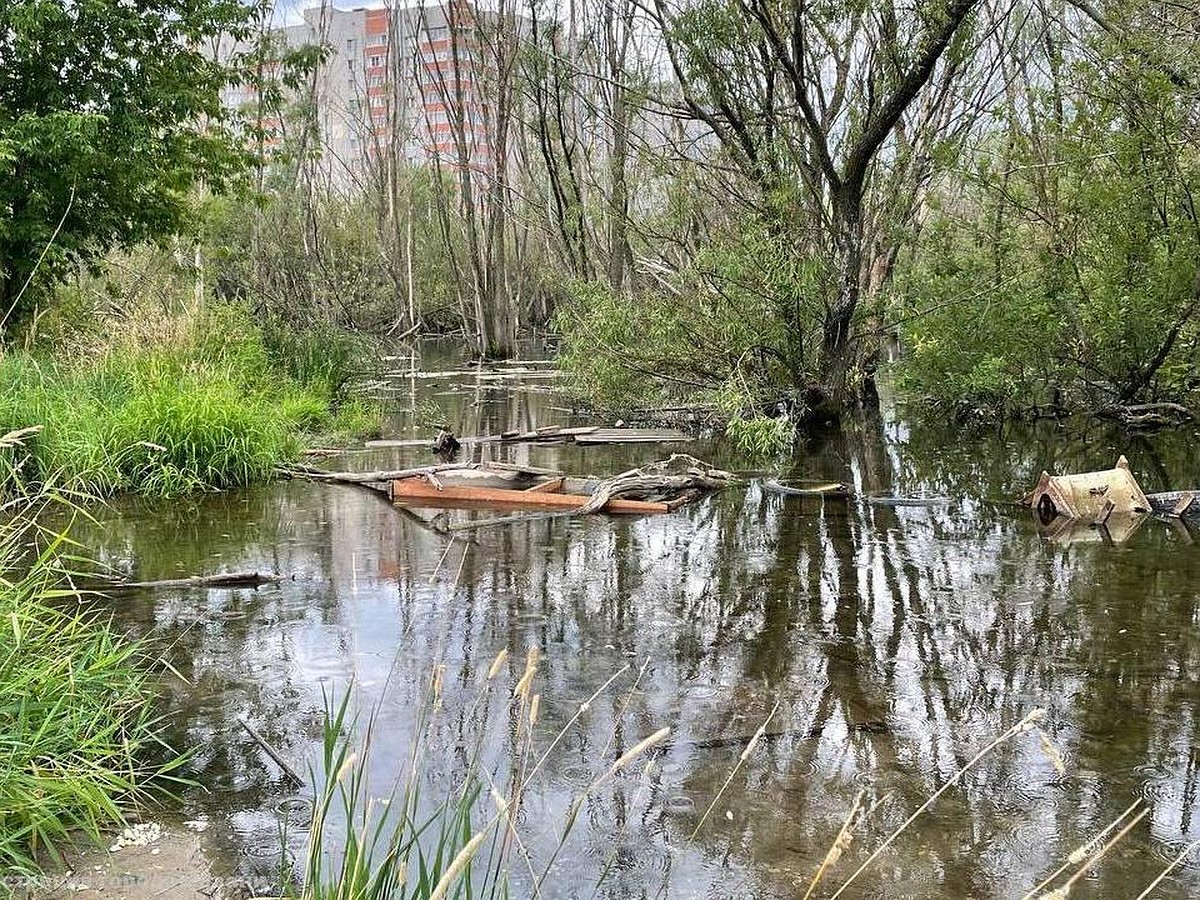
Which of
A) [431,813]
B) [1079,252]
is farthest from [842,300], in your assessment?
[431,813]

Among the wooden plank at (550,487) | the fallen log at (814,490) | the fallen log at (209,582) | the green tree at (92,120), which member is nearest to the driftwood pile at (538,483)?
the wooden plank at (550,487)

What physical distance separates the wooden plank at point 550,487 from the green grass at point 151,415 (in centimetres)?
269

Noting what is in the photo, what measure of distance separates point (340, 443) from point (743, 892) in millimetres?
9469

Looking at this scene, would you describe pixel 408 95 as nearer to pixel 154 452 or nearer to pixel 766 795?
pixel 154 452

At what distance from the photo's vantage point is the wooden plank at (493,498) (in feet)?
27.3

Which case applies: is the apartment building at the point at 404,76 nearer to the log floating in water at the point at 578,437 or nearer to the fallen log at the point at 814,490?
the log floating in water at the point at 578,437

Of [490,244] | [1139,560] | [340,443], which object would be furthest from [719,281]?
[490,244]

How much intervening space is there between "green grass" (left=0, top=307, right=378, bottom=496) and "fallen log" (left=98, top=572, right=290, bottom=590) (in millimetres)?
2290

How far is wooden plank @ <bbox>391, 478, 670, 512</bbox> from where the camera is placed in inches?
327

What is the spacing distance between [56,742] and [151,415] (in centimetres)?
623

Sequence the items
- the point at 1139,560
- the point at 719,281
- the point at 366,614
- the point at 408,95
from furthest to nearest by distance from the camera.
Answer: the point at 408,95 → the point at 719,281 → the point at 1139,560 → the point at 366,614

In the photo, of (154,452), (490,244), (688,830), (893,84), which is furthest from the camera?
(490,244)

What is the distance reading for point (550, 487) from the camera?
8.66 m

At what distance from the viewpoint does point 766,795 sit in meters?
3.43
